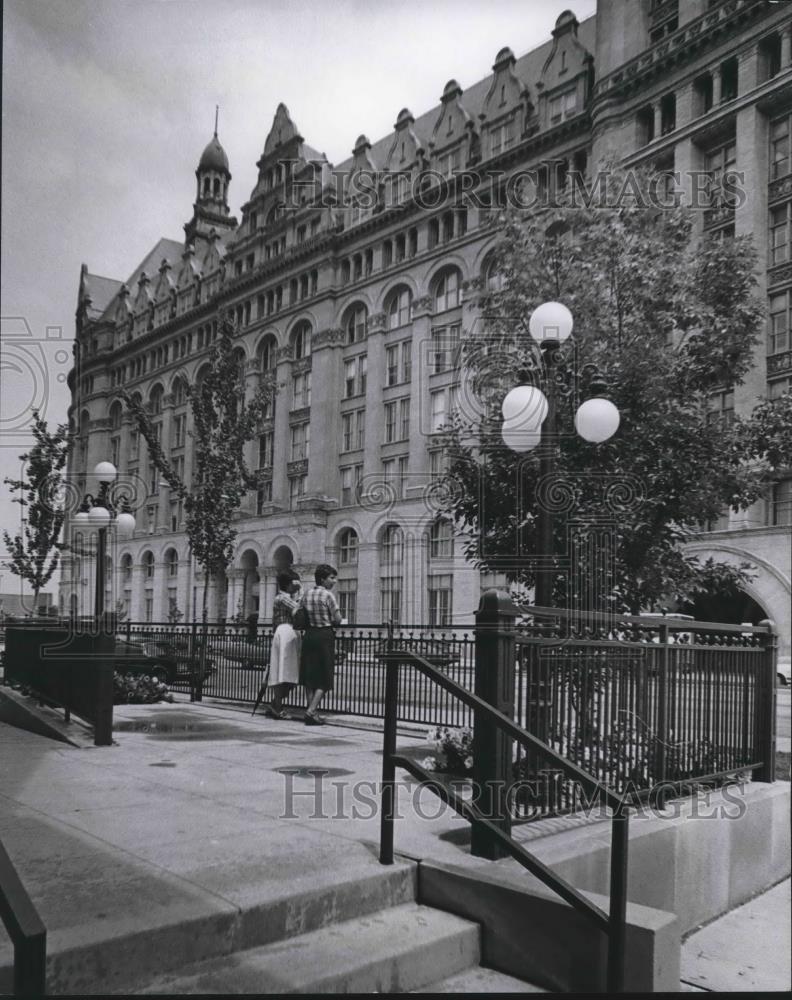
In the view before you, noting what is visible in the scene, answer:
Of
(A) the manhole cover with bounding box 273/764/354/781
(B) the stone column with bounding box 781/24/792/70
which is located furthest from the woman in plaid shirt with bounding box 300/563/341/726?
(B) the stone column with bounding box 781/24/792/70

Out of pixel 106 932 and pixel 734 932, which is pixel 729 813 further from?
pixel 106 932

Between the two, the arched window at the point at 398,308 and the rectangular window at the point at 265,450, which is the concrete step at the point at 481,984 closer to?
the rectangular window at the point at 265,450

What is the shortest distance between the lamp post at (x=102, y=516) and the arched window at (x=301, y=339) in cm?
464

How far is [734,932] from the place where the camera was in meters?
5.06

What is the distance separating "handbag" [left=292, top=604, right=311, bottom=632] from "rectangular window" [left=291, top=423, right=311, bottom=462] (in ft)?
25.8

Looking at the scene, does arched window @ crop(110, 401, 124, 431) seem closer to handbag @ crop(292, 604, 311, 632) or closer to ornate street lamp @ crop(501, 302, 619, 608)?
handbag @ crop(292, 604, 311, 632)

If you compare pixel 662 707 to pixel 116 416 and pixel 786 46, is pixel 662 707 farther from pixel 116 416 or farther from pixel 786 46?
pixel 786 46

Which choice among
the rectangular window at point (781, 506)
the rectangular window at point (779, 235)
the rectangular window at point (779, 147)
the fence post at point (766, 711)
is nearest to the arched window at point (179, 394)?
the fence post at point (766, 711)

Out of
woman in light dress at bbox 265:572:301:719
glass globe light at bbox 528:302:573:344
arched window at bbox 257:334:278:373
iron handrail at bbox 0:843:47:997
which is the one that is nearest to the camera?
iron handrail at bbox 0:843:47:997

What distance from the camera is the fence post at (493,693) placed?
12.4 feet

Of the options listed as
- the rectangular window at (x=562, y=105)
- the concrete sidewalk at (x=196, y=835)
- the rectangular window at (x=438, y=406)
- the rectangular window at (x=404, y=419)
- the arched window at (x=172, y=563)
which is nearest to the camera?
the concrete sidewalk at (x=196, y=835)

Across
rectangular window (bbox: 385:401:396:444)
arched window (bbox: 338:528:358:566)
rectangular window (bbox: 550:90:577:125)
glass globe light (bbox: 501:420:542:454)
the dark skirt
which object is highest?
rectangular window (bbox: 550:90:577:125)

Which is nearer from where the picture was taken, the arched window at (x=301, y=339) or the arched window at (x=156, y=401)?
the arched window at (x=156, y=401)

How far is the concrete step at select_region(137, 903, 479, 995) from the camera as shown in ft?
8.78
